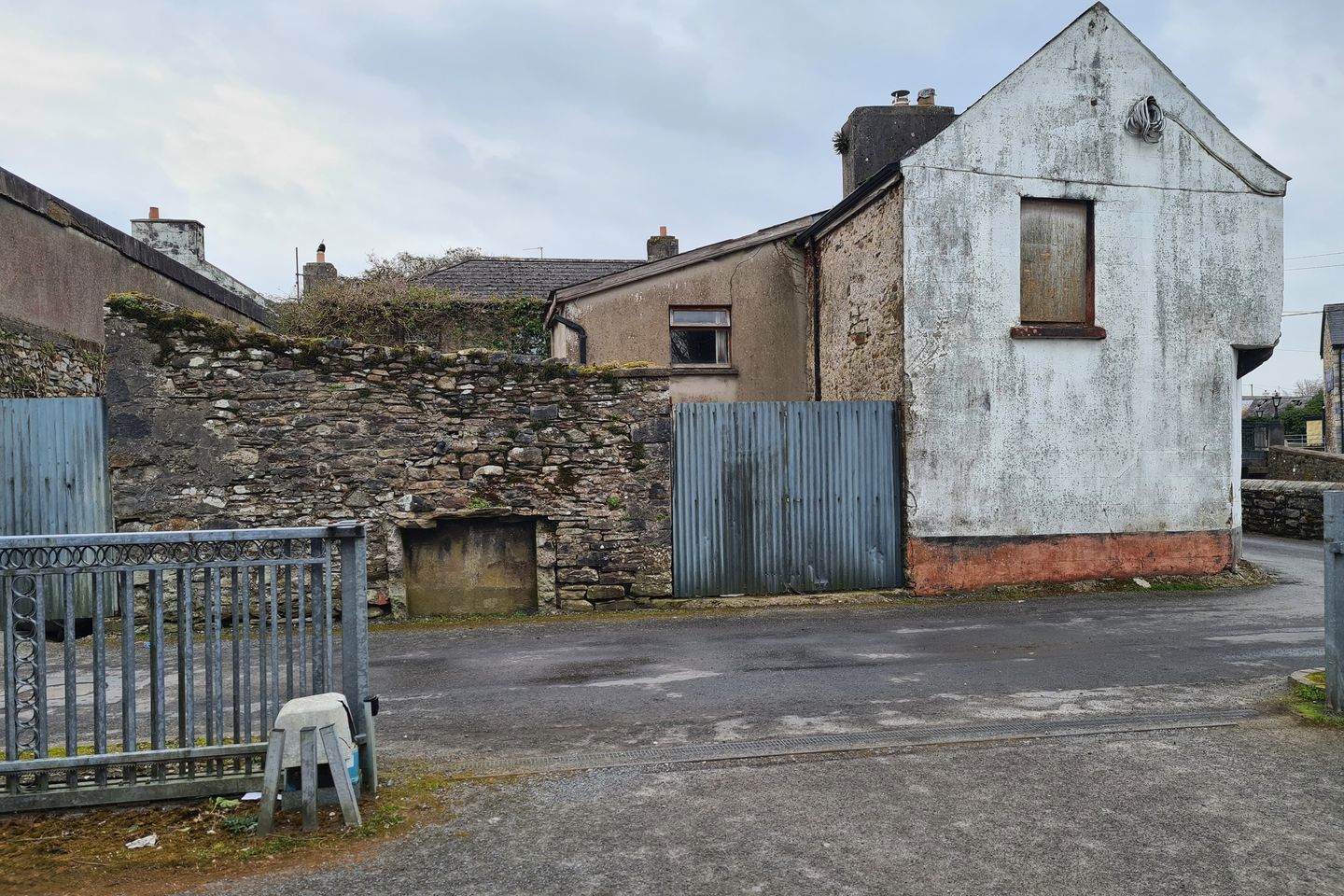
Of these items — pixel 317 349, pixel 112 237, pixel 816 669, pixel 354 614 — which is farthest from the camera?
pixel 112 237

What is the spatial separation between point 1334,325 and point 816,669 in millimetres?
45498

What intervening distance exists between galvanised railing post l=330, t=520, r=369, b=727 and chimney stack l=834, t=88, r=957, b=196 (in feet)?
39.3

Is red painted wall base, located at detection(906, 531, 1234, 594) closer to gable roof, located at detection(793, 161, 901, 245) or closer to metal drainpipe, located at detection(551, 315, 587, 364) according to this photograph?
gable roof, located at detection(793, 161, 901, 245)

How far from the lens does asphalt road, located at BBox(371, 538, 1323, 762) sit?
581 cm

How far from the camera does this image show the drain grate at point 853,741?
16.5 ft

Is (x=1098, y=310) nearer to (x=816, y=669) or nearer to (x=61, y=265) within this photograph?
(x=816, y=669)

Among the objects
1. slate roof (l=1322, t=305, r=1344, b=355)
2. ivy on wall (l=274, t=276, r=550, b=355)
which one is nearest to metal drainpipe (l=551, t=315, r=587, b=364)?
ivy on wall (l=274, t=276, r=550, b=355)

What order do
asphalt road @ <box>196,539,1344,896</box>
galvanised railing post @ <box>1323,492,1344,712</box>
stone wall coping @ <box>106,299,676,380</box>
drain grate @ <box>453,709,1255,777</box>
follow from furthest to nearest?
stone wall coping @ <box>106,299,676,380</box>
galvanised railing post @ <box>1323,492,1344,712</box>
drain grate @ <box>453,709,1255,777</box>
asphalt road @ <box>196,539,1344,896</box>

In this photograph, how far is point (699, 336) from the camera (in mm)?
14359

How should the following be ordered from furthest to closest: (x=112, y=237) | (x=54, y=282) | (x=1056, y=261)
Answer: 1. (x=112, y=237)
2. (x=1056, y=261)
3. (x=54, y=282)

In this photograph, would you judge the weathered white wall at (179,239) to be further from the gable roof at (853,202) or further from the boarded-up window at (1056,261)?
the boarded-up window at (1056,261)

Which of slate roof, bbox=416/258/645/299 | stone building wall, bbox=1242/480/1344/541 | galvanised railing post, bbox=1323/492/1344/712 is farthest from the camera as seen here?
slate roof, bbox=416/258/645/299

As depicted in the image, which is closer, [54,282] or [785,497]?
[54,282]

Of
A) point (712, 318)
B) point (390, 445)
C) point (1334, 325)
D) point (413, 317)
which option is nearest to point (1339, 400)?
point (1334, 325)
